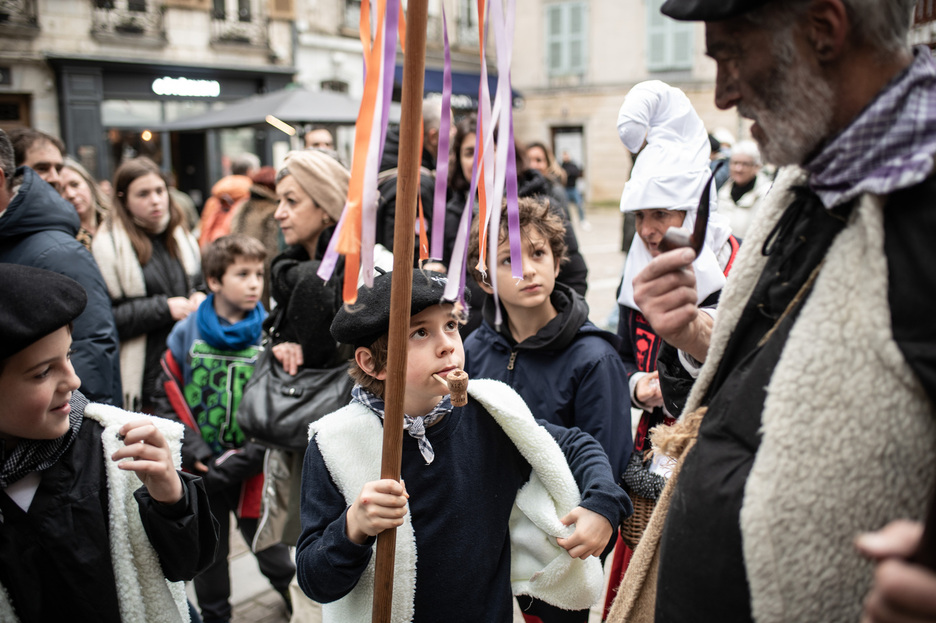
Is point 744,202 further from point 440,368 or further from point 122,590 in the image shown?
point 122,590

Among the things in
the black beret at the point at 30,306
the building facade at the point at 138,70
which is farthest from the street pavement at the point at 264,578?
the building facade at the point at 138,70

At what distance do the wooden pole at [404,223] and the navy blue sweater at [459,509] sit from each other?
0.38 meters

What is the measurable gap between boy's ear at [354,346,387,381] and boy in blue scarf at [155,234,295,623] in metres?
1.40

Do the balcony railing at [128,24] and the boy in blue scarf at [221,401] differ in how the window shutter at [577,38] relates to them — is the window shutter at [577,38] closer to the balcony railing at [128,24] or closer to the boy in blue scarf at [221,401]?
the balcony railing at [128,24]

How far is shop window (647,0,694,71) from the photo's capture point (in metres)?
22.1

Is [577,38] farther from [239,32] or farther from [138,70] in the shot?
[138,70]

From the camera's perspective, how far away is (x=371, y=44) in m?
1.41

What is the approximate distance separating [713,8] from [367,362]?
1145 millimetres

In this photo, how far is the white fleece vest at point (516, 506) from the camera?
1779 millimetres

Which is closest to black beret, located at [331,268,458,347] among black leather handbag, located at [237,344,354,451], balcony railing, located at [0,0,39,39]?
black leather handbag, located at [237,344,354,451]

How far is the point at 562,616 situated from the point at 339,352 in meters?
1.32

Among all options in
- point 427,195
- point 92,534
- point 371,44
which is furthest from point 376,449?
point 427,195

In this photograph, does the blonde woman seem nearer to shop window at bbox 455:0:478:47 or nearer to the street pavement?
the street pavement

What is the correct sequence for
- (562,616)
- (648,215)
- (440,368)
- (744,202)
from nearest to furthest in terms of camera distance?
1. (440,368)
2. (562,616)
3. (648,215)
4. (744,202)
